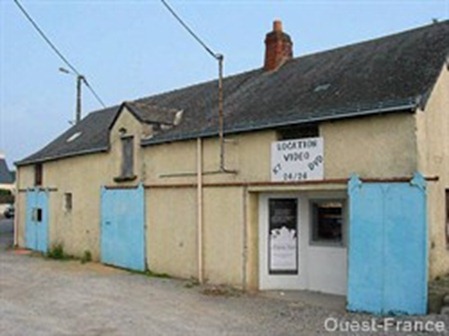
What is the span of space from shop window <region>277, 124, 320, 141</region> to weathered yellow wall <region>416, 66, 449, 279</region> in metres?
2.40

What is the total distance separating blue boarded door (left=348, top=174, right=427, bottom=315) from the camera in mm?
10086

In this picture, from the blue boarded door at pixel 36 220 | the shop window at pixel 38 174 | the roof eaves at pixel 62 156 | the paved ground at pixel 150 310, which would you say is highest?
the roof eaves at pixel 62 156

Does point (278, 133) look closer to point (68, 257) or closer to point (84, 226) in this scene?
point (84, 226)

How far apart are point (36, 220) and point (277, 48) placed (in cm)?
1312

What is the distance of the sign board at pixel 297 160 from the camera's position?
11.9 m

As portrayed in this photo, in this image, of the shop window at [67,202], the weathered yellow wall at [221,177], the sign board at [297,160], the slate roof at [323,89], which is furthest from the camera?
the shop window at [67,202]

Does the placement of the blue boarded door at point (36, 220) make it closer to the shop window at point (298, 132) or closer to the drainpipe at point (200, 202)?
the drainpipe at point (200, 202)

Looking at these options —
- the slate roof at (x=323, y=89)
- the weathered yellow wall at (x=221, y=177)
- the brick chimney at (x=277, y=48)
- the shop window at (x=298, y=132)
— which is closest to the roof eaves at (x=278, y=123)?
the slate roof at (x=323, y=89)

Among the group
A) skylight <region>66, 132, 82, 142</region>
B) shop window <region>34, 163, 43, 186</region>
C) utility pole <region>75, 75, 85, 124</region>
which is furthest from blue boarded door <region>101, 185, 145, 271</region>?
utility pole <region>75, 75, 85, 124</region>

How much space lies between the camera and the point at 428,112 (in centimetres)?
1066

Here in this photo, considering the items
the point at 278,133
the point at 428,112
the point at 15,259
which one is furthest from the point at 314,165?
the point at 15,259

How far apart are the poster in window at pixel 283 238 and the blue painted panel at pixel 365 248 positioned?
2.47 metres

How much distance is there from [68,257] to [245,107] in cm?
1010

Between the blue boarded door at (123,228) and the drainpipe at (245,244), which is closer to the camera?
the drainpipe at (245,244)
